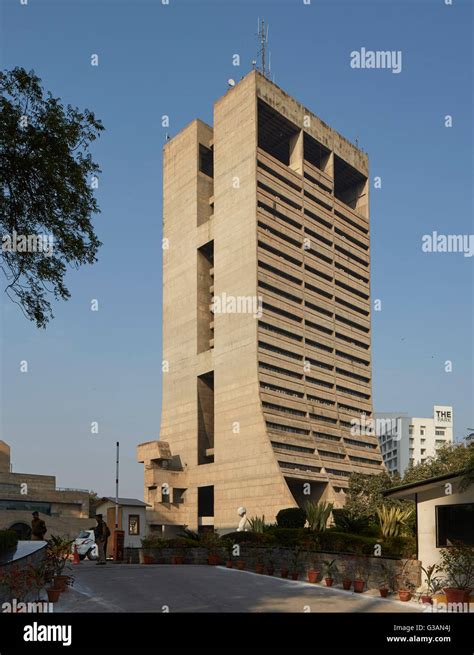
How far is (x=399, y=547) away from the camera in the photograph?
93.5 ft

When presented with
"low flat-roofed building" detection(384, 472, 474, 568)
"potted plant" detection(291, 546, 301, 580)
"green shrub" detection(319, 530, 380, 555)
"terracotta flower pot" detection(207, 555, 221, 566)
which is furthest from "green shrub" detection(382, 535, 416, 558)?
"terracotta flower pot" detection(207, 555, 221, 566)

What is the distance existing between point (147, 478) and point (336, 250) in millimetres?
48085

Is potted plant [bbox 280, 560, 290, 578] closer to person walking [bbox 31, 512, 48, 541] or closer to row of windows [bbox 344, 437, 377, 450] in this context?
person walking [bbox 31, 512, 48, 541]

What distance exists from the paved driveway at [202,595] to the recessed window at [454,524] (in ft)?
11.3

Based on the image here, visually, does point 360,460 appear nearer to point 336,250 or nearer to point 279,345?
point 279,345

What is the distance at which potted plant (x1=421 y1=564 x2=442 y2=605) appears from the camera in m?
23.1

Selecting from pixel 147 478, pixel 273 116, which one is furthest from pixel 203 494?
pixel 273 116

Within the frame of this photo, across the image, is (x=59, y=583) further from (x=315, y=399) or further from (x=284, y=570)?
(x=315, y=399)

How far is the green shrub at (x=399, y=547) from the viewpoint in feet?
91.9

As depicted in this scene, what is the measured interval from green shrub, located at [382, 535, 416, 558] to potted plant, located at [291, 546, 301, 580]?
336 centimetres

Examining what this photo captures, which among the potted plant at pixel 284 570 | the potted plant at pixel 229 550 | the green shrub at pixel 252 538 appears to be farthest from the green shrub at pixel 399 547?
the potted plant at pixel 229 550

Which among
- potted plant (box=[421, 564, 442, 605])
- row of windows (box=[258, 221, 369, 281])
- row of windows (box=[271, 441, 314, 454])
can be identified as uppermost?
row of windows (box=[258, 221, 369, 281])

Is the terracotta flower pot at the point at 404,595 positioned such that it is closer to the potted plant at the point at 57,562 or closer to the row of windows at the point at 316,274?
the potted plant at the point at 57,562

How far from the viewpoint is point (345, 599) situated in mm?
23156
